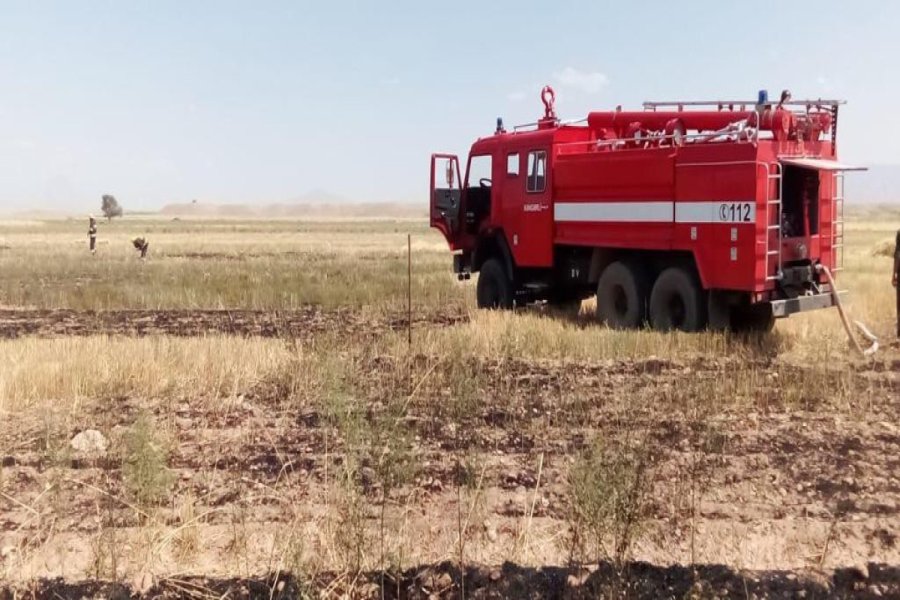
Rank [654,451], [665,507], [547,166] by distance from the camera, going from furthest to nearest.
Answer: [547,166] < [654,451] < [665,507]

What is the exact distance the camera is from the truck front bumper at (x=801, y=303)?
11008mm

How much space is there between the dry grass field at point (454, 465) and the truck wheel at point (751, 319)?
0.32m

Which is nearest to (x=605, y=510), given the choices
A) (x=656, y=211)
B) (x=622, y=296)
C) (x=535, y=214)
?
(x=656, y=211)

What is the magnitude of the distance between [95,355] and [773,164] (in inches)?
311

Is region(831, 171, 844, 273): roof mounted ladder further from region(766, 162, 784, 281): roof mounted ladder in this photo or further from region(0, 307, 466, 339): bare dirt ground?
region(0, 307, 466, 339): bare dirt ground

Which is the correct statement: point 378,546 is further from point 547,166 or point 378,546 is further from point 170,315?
point 170,315

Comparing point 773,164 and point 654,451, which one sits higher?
point 773,164

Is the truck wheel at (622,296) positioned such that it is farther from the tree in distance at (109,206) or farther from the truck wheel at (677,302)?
the tree in distance at (109,206)

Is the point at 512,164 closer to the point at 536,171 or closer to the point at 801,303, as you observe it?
the point at 536,171

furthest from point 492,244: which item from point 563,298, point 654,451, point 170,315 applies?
point 654,451

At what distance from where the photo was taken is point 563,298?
1548cm

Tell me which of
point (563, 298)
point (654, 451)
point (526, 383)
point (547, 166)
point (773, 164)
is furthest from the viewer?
point (563, 298)

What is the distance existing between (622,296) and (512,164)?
3.03m

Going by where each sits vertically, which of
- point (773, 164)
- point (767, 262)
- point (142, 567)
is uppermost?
point (773, 164)
